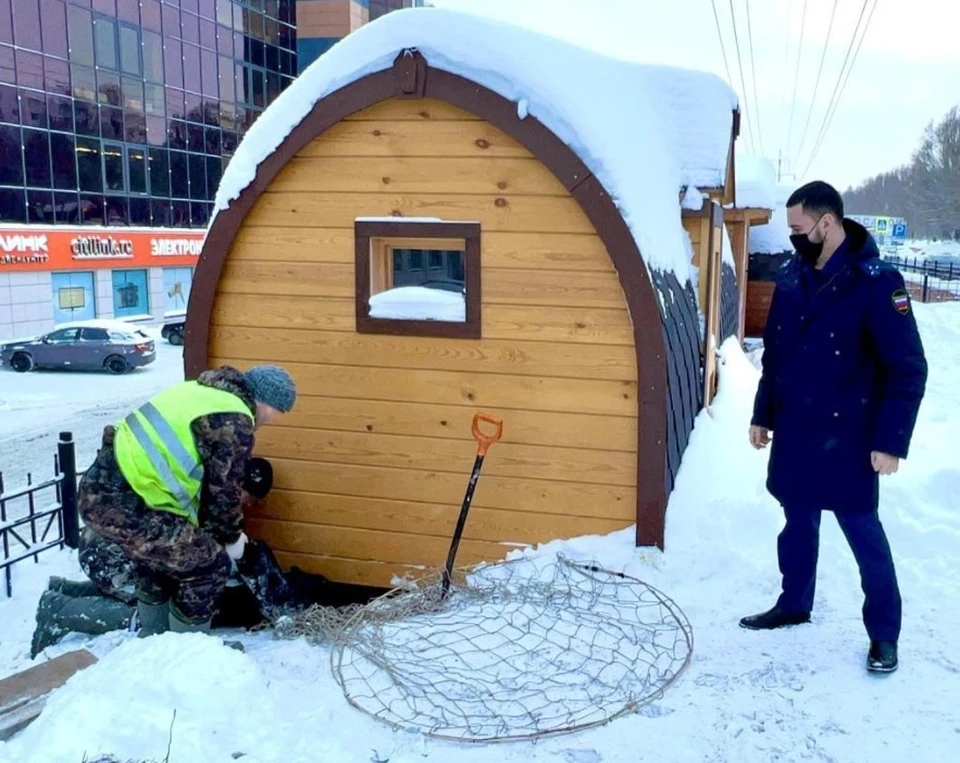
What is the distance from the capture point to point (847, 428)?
329cm

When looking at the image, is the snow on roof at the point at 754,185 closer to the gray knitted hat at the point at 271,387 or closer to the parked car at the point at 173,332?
the gray knitted hat at the point at 271,387

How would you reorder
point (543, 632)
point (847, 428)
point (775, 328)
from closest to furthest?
point (847, 428)
point (775, 328)
point (543, 632)

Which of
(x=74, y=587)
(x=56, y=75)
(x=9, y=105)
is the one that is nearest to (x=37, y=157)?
(x=9, y=105)

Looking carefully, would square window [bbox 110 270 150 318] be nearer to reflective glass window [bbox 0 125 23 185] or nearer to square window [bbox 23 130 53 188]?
square window [bbox 23 130 53 188]

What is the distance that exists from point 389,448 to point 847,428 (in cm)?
288

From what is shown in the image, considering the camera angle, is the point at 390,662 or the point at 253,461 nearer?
the point at 390,662

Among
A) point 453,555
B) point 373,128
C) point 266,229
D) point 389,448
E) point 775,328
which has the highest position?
point 373,128

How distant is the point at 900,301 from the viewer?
10.3 feet

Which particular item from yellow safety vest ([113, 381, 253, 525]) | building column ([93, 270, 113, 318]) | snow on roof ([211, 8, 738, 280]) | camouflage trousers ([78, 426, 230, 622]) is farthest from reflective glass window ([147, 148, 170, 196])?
yellow safety vest ([113, 381, 253, 525])

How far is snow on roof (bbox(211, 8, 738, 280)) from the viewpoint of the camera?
183 inches

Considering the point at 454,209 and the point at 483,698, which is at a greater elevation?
the point at 454,209

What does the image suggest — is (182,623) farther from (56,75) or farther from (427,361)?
(56,75)

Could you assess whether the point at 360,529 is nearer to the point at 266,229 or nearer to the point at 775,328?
the point at 266,229

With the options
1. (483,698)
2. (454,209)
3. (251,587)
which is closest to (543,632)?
(483,698)
